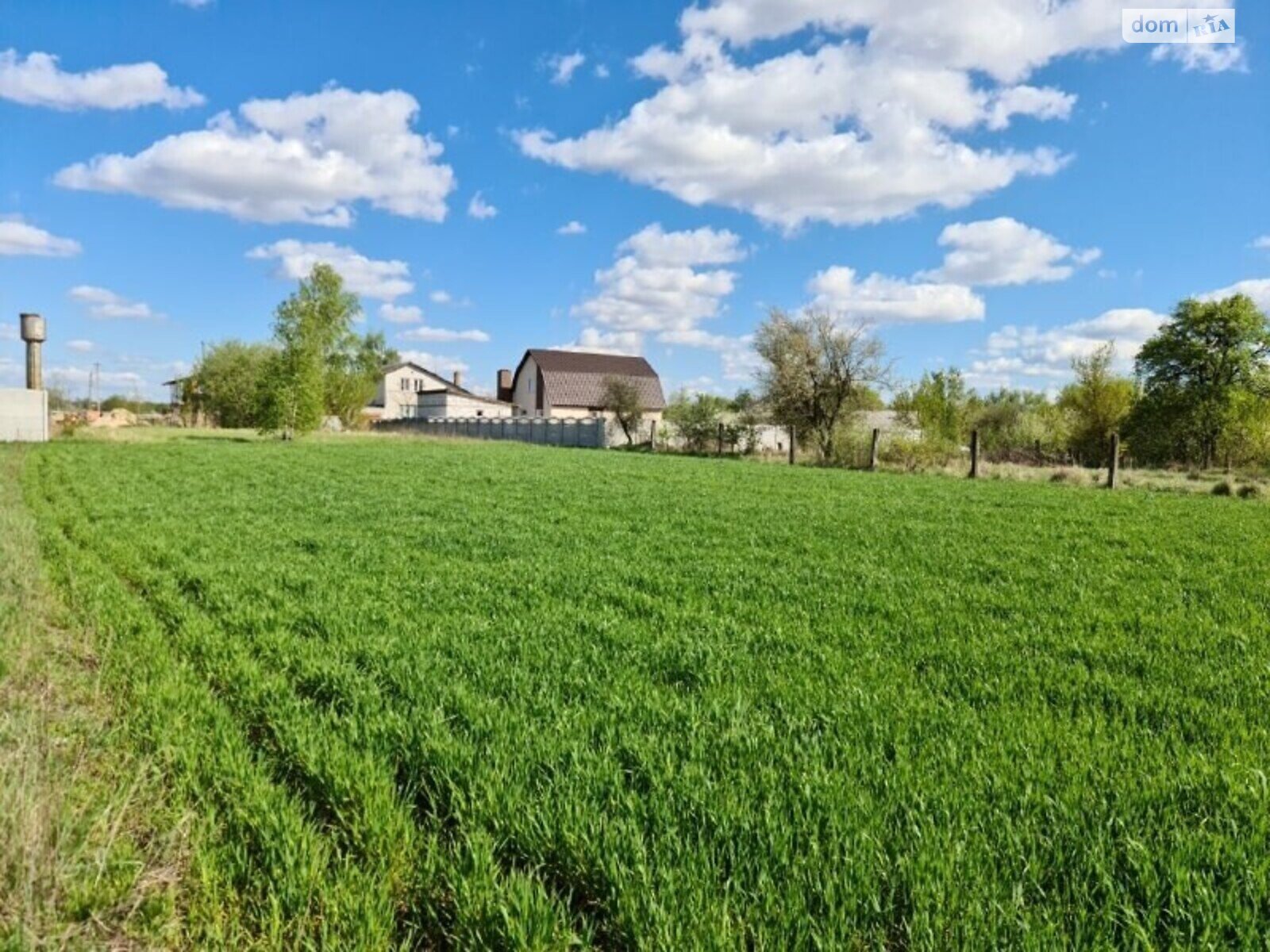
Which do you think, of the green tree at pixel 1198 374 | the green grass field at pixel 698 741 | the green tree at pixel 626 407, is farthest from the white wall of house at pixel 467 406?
the green grass field at pixel 698 741

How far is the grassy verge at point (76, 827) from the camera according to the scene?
7.42ft

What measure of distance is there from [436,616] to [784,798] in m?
3.48

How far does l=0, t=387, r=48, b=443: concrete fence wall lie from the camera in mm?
31781

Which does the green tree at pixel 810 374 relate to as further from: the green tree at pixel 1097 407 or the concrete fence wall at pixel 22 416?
the concrete fence wall at pixel 22 416

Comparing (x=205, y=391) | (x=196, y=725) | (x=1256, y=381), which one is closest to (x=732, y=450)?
(x=1256, y=381)

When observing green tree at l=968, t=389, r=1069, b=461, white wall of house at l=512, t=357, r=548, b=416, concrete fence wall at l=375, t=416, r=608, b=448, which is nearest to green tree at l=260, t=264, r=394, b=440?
concrete fence wall at l=375, t=416, r=608, b=448

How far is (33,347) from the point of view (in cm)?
3797

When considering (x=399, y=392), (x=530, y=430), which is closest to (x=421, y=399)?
(x=399, y=392)

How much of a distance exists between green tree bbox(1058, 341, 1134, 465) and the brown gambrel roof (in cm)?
3491

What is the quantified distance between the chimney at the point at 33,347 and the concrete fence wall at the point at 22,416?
6699 millimetres

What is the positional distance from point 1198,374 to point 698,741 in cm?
5099

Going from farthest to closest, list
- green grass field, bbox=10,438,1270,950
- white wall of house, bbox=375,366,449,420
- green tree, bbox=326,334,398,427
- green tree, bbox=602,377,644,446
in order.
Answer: white wall of house, bbox=375,366,449,420
green tree, bbox=326,334,398,427
green tree, bbox=602,377,644,446
green grass field, bbox=10,438,1270,950

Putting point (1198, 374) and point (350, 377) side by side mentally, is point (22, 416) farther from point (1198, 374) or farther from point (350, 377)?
point (1198, 374)

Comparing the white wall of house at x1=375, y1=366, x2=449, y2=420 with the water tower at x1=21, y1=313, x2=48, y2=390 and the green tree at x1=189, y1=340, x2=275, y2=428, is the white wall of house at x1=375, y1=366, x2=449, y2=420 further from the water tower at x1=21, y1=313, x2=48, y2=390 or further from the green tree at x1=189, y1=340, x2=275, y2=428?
the water tower at x1=21, y1=313, x2=48, y2=390
